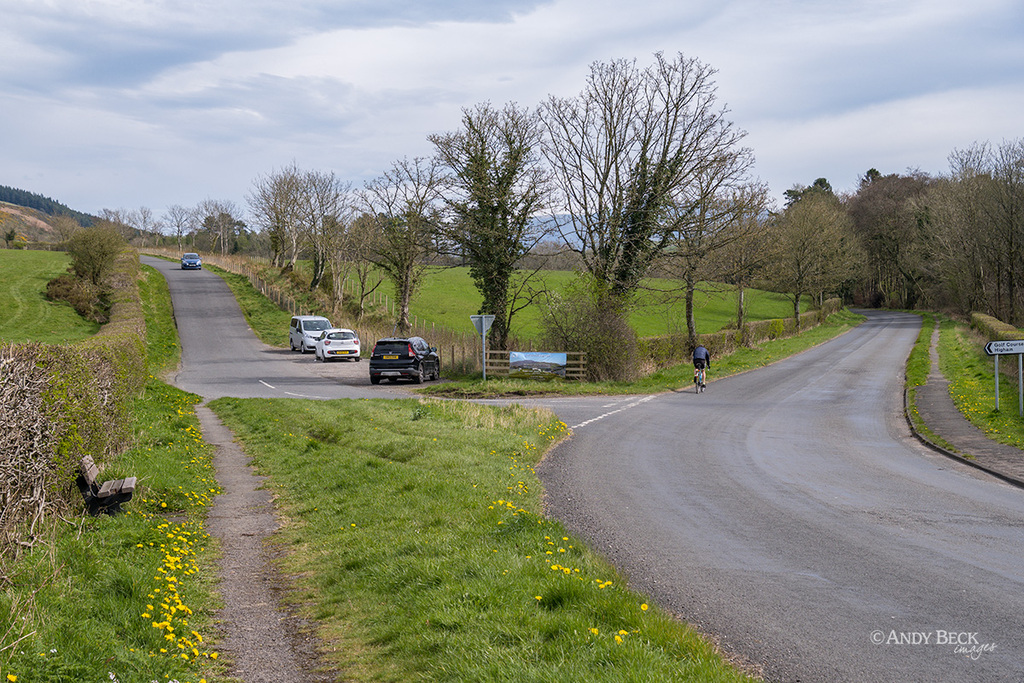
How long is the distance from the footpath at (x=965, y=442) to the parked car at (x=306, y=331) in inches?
1183

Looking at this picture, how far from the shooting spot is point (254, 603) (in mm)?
6426

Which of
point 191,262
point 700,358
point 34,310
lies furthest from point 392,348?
point 191,262

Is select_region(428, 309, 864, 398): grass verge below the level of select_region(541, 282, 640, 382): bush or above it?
below

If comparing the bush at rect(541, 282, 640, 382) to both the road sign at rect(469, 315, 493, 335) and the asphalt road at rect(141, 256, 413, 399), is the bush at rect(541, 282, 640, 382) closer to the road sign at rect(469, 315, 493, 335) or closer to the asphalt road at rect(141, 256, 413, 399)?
the road sign at rect(469, 315, 493, 335)

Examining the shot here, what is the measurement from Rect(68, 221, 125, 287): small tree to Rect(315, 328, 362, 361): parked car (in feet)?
44.1

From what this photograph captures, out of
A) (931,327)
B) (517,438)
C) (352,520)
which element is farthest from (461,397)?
(931,327)

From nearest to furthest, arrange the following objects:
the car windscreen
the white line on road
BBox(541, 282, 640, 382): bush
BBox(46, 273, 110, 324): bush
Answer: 1. the white line on road
2. BBox(541, 282, 640, 382): bush
3. the car windscreen
4. BBox(46, 273, 110, 324): bush

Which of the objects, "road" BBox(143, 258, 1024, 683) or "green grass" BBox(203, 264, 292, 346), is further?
"green grass" BBox(203, 264, 292, 346)

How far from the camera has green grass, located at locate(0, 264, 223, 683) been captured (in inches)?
178

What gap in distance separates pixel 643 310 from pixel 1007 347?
2974 cm

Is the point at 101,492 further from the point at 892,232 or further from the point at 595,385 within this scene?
the point at 892,232

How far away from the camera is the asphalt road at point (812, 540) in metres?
5.39

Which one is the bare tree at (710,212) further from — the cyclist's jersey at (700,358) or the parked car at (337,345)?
the parked car at (337,345)

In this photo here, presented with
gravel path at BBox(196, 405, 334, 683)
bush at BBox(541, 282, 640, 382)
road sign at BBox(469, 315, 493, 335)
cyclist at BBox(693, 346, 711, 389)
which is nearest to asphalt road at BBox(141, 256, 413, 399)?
road sign at BBox(469, 315, 493, 335)
